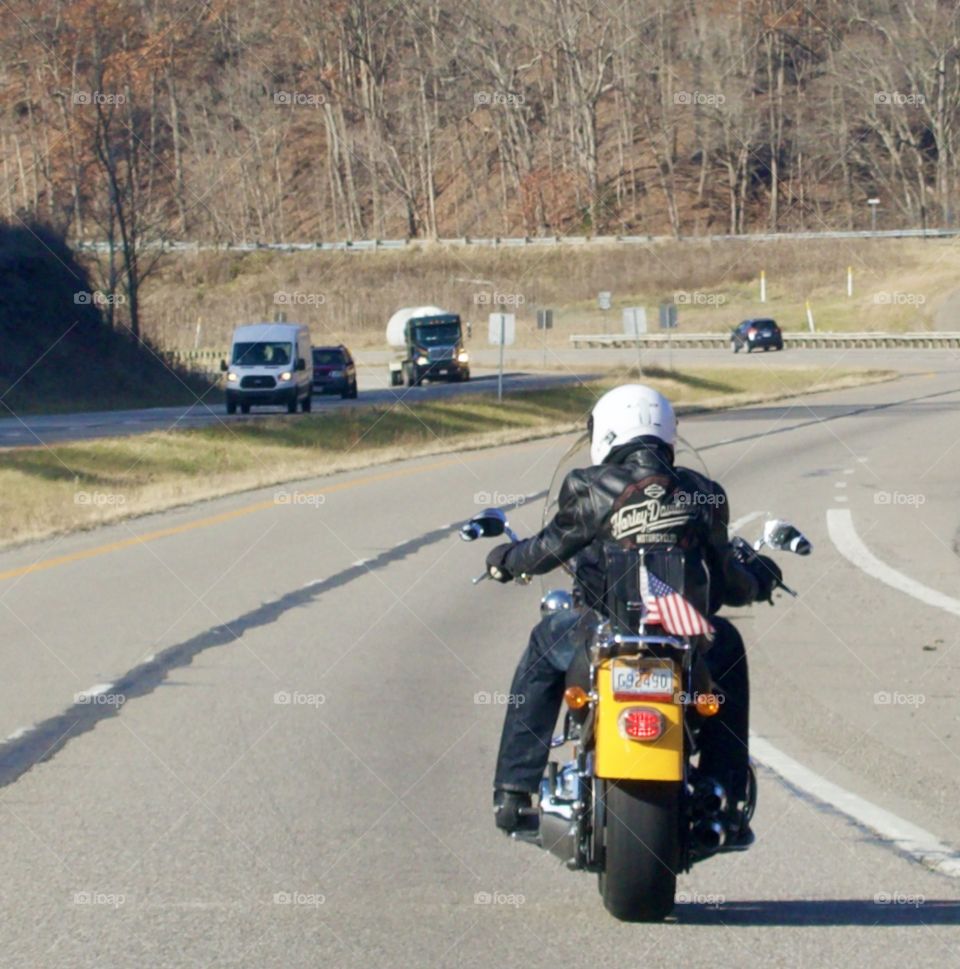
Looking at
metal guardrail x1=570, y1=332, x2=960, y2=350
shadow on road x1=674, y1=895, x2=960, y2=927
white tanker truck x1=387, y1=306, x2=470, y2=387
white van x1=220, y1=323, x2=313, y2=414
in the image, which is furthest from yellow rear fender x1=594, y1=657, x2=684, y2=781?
metal guardrail x1=570, y1=332, x2=960, y2=350

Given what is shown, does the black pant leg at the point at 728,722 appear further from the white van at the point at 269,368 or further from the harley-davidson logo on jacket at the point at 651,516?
the white van at the point at 269,368

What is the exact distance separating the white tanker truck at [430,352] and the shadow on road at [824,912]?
5402 centimetres

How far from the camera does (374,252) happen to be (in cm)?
10081

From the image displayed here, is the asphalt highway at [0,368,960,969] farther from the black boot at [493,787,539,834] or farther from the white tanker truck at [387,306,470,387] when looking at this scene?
the white tanker truck at [387,306,470,387]

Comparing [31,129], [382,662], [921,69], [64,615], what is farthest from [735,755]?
[921,69]

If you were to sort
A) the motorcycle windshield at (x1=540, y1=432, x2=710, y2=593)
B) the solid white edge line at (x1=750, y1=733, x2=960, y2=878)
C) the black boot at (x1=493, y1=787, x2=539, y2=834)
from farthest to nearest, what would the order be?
1. the solid white edge line at (x1=750, y1=733, x2=960, y2=878)
2. the motorcycle windshield at (x1=540, y1=432, x2=710, y2=593)
3. the black boot at (x1=493, y1=787, x2=539, y2=834)

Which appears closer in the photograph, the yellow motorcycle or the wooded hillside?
the yellow motorcycle

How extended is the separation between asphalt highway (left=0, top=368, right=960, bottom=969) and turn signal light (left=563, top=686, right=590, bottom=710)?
27.6 inches

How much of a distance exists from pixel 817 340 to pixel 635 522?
2704 inches

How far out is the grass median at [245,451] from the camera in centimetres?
2322

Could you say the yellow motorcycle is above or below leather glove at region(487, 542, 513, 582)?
below

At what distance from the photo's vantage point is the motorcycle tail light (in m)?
4.91

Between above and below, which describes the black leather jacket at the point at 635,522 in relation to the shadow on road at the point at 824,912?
above

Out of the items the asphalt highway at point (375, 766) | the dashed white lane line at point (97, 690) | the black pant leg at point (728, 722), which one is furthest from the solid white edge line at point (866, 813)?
the dashed white lane line at point (97, 690)
